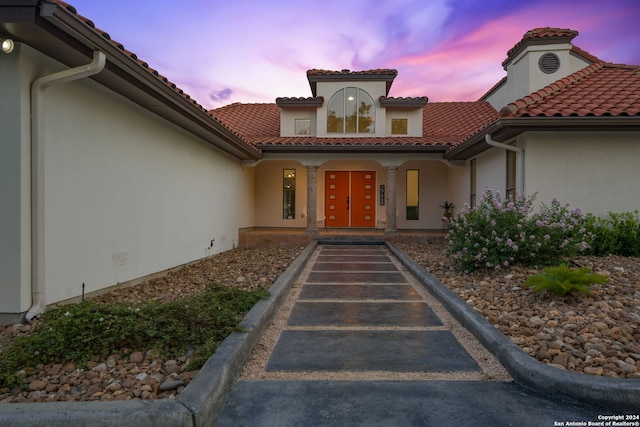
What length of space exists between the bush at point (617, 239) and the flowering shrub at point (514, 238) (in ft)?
3.85

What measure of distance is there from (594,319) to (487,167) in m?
7.67

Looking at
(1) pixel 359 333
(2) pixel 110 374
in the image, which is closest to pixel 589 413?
(1) pixel 359 333

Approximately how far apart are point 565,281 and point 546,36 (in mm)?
9453

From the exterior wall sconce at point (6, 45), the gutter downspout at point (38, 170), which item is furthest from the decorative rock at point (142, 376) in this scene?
the exterior wall sconce at point (6, 45)

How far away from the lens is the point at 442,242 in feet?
42.5

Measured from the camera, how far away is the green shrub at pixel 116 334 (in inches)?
126

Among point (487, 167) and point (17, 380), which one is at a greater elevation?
point (487, 167)

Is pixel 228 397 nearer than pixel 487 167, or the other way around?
pixel 228 397

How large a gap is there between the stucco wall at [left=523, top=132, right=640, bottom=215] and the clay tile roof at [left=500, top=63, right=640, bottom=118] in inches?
24.0

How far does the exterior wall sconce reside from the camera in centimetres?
401

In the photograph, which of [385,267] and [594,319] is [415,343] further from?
[385,267]

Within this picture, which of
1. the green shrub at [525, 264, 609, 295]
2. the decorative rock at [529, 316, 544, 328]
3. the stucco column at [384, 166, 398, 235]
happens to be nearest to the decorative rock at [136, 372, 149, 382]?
the decorative rock at [529, 316, 544, 328]

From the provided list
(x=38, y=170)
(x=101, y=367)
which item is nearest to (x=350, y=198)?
(x=38, y=170)

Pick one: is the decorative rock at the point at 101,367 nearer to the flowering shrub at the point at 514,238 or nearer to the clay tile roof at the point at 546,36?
the flowering shrub at the point at 514,238
